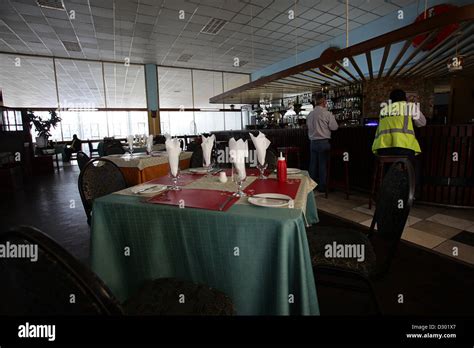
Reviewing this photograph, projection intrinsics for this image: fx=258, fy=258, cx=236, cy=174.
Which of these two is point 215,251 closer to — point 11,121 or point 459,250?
point 459,250

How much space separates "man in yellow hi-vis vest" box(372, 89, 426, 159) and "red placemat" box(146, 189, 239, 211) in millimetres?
2637

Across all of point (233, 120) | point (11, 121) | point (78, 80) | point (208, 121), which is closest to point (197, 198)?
point (11, 121)

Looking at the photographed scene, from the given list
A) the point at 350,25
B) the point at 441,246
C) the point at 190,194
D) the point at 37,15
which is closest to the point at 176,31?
the point at 37,15

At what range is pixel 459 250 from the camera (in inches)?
93.8

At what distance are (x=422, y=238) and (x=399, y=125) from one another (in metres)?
1.34

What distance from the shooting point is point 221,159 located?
9.75 feet

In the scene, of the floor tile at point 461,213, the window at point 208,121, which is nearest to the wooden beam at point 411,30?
the floor tile at point 461,213

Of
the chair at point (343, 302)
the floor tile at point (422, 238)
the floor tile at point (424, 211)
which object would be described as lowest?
the chair at point (343, 302)

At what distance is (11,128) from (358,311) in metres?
9.62

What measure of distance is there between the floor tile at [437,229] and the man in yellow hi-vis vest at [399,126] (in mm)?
863

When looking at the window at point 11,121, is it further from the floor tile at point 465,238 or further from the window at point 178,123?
the floor tile at point 465,238

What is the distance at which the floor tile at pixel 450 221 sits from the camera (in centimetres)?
298

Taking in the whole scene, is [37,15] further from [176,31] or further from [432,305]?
[432,305]

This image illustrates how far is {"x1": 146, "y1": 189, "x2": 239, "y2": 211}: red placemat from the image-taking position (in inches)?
51.9
